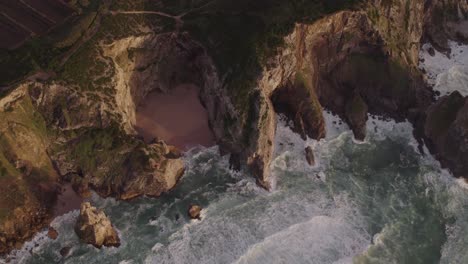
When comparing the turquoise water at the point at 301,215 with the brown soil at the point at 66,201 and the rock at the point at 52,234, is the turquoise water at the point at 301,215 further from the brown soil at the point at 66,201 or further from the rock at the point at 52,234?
the brown soil at the point at 66,201

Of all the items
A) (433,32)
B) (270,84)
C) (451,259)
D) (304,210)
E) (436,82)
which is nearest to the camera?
(451,259)

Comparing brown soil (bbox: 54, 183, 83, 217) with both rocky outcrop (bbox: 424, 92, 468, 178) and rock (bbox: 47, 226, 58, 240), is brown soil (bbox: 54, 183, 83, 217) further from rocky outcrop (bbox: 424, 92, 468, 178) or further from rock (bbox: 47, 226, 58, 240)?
rocky outcrop (bbox: 424, 92, 468, 178)

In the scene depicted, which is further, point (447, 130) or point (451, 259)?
point (447, 130)

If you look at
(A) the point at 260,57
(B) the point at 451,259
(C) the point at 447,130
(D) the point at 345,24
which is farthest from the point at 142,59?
(B) the point at 451,259

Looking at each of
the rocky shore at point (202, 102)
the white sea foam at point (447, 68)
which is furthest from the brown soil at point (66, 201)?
the white sea foam at point (447, 68)

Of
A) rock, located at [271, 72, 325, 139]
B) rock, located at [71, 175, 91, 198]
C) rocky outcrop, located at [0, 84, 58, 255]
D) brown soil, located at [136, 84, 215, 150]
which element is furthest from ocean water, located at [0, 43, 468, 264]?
brown soil, located at [136, 84, 215, 150]

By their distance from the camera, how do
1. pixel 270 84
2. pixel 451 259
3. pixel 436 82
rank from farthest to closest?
pixel 436 82
pixel 270 84
pixel 451 259

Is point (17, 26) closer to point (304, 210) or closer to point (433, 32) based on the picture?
point (304, 210)

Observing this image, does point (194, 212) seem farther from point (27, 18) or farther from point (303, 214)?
point (27, 18)
